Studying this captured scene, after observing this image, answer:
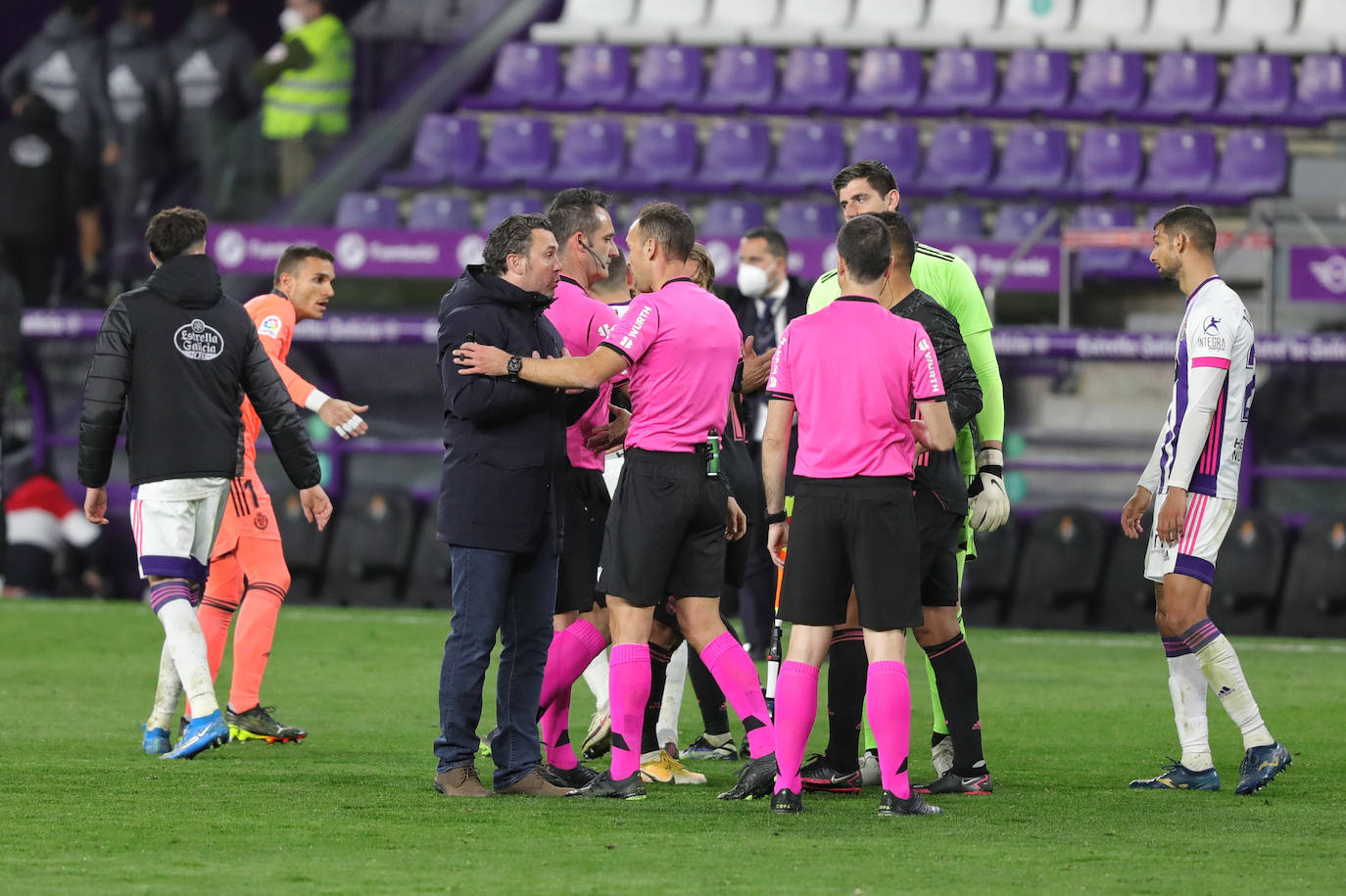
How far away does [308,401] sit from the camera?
799 cm

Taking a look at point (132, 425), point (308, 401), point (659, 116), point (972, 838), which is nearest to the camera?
point (972, 838)

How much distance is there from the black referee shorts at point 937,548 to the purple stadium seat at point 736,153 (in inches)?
452

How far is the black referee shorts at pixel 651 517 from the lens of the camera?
6242 mm

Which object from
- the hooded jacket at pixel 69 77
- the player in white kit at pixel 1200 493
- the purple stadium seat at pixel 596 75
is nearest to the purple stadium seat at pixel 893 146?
the purple stadium seat at pixel 596 75

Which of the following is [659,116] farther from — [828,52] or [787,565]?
[787,565]

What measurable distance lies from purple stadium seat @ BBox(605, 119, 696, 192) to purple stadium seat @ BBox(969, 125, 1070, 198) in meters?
2.69

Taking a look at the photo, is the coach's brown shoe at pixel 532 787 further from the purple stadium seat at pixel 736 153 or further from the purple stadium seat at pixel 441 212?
the purple stadium seat at pixel 736 153

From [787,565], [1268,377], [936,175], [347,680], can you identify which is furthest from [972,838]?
[936,175]

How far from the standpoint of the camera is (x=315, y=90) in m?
17.7

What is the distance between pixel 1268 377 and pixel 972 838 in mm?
8429

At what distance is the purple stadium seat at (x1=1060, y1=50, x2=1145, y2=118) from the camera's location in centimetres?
1841

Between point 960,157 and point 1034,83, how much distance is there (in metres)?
1.45

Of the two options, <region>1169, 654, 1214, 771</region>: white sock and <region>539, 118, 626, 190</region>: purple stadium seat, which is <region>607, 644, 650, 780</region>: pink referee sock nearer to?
<region>1169, 654, 1214, 771</region>: white sock

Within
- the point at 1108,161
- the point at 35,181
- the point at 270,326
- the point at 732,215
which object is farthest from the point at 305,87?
the point at 270,326
